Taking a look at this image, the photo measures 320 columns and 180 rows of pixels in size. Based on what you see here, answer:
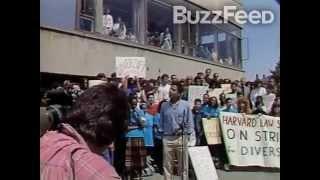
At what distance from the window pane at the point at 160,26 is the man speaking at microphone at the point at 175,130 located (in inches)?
14.6

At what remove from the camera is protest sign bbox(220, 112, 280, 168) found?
599cm

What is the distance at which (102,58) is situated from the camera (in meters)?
5.98

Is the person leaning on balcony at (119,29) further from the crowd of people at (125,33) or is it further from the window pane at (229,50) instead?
the window pane at (229,50)

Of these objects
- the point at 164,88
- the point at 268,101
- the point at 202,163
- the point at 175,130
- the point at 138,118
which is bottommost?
the point at 202,163

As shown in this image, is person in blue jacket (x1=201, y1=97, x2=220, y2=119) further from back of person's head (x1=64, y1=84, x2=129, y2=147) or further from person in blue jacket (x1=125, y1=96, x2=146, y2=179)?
back of person's head (x1=64, y1=84, x2=129, y2=147)

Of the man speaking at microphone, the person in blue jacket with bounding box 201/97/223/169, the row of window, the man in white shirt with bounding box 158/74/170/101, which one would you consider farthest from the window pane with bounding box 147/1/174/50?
the person in blue jacket with bounding box 201/97/223/169

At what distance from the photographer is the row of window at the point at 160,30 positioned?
5945 mm

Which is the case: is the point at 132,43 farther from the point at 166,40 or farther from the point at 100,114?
the point at 100,114

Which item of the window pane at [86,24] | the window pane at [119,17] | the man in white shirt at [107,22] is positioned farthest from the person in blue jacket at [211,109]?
the window pane at [86,24]

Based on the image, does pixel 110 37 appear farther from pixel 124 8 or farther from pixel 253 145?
pixel 253 145

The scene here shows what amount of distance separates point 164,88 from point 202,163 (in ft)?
2.34

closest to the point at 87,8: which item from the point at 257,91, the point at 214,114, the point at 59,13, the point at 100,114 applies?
the point at 59,13
